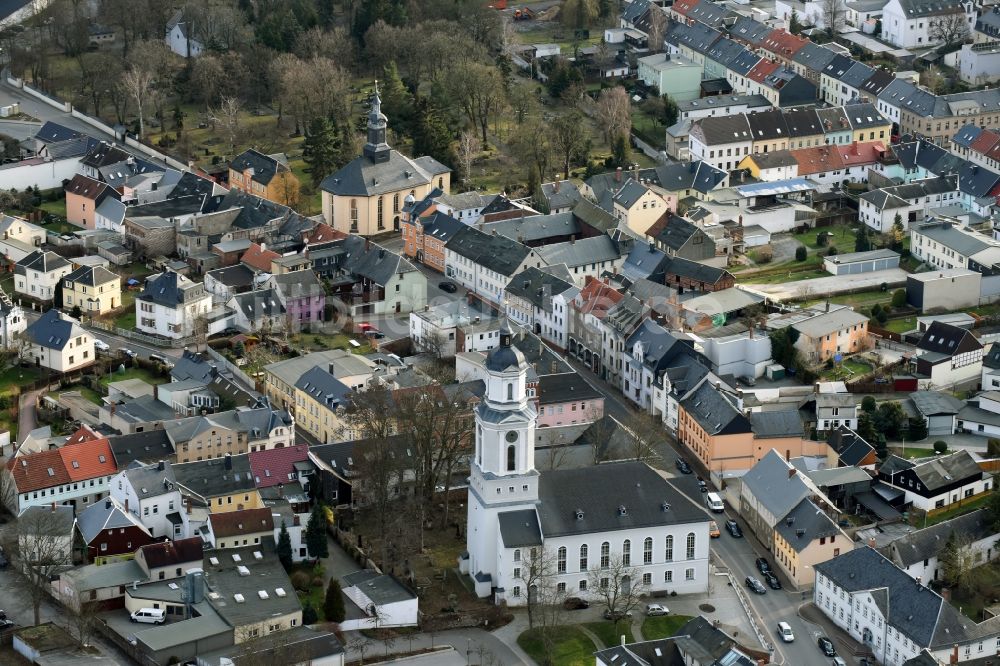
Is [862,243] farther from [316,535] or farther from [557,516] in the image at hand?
[316,535]

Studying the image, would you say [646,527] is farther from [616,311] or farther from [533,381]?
[616,311]

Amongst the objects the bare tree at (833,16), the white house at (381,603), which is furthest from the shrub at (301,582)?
the bare tree at (833,16)

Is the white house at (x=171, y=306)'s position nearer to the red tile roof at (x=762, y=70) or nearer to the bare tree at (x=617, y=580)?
the bare tree at (x=617, y=580)

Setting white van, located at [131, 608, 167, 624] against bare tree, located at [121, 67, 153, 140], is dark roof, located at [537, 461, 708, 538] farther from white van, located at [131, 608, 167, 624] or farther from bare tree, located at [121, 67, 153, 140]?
bare tree, located at [121, 67, 153, 140]

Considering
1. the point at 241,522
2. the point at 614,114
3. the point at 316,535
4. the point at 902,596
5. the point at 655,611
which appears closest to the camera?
the point at 902,596

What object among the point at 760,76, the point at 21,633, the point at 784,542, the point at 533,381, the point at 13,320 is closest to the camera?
the point at 21,633

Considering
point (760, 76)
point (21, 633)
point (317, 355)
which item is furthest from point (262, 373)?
point (760, 76)

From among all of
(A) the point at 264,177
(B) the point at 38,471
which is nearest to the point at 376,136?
(A) the point at 264,177
